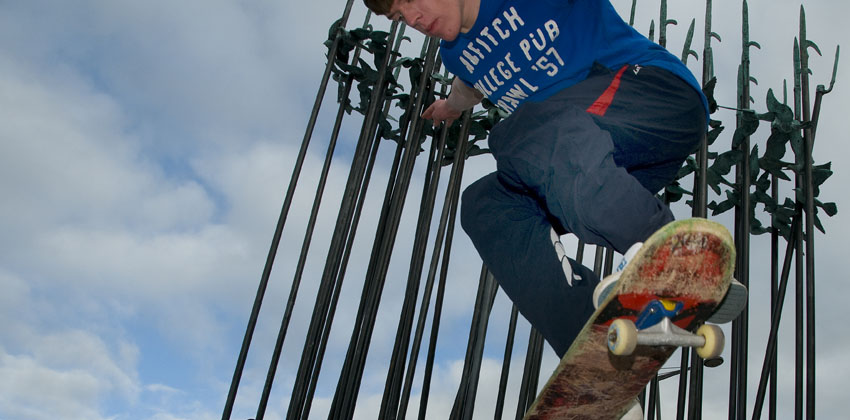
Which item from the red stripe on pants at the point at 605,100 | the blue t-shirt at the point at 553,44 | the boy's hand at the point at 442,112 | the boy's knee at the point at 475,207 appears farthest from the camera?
the boy's hand at the point at 442,112

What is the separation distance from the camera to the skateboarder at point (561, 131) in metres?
1.32

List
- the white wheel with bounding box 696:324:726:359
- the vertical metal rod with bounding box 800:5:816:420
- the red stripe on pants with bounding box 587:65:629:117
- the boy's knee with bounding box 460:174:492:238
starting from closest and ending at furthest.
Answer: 1. the white wheel with bounding box 696:324:726:359
2. the red stripe on pants with bounding box 587:65:629:117
3. the boy's knee with bounding box 460:174:492:238
4. the vertical metal rod with bounding box 800:5:816:420

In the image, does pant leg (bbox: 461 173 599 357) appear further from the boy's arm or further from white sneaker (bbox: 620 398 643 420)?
the boy's arm

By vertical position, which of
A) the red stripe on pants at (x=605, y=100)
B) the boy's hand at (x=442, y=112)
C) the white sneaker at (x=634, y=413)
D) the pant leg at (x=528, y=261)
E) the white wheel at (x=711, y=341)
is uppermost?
the boy's hand at (x=442, y=112)

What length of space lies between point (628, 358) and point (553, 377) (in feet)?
0.55

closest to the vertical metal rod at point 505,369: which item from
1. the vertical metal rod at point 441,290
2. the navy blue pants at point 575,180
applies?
the vertical metal rod at point 441,290

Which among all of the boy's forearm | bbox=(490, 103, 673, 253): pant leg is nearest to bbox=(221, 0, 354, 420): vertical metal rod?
the boy's forearm

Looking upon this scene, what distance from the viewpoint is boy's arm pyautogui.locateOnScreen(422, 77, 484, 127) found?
6.99 ft

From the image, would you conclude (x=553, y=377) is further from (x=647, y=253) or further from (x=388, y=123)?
(x=388, y=123)

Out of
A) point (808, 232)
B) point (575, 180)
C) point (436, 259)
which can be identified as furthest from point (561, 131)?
point (808, 232)

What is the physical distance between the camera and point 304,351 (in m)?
2.29

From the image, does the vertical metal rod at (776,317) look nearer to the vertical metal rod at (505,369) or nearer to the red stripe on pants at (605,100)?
the vertical metal rod at (505,369)

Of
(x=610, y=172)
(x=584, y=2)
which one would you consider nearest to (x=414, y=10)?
(x=584, y=2)

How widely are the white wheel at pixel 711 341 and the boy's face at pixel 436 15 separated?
98 cm
